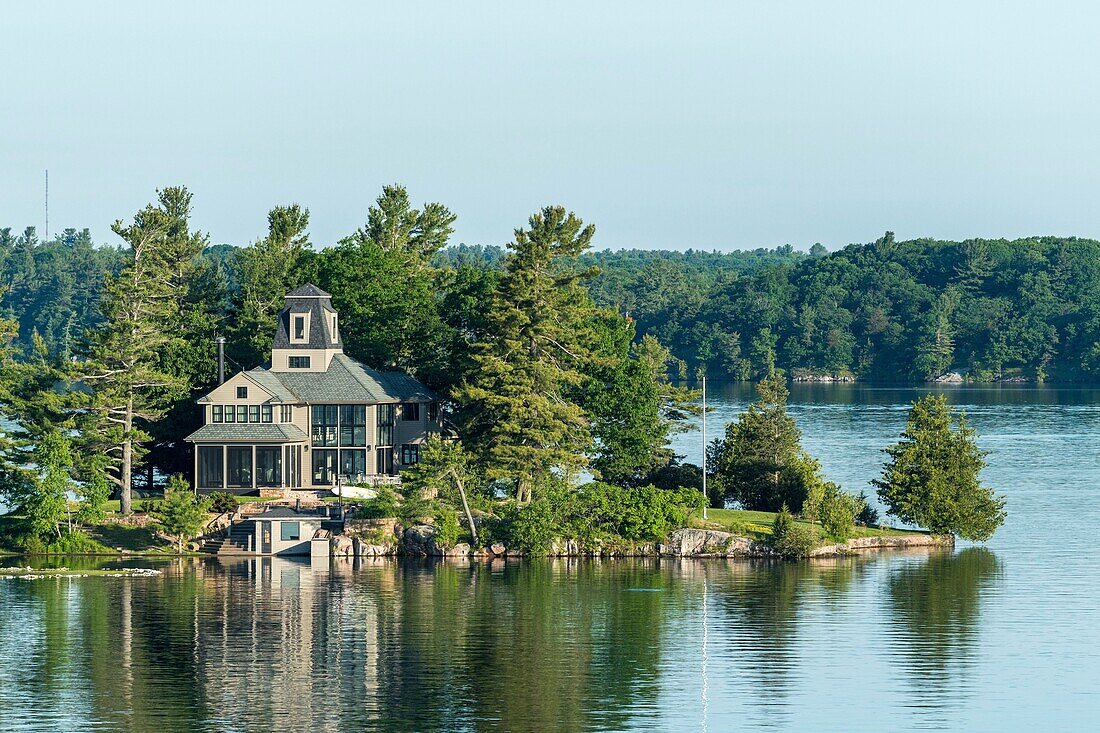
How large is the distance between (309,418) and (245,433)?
427cm

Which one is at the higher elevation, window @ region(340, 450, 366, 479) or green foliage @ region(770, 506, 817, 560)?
window @ region(340, 450, 366, 479)

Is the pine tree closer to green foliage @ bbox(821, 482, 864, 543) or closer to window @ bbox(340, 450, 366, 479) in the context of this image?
window @ bbox(340, 450, 366, 479)

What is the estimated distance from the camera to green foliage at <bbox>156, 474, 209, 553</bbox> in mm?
86500

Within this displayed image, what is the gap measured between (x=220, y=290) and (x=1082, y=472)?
2522 inches

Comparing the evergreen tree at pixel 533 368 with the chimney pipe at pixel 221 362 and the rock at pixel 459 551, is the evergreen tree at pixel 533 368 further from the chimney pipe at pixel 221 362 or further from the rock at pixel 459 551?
the chimney pipe at pixel 221 362

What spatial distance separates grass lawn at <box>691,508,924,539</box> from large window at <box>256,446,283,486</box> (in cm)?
2267

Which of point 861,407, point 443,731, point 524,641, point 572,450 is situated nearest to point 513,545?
point 572,450

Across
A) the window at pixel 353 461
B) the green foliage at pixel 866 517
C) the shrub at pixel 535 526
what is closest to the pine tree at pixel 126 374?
the window at pixel 353 461

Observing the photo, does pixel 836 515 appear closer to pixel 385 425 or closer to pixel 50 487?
pixel 385 425

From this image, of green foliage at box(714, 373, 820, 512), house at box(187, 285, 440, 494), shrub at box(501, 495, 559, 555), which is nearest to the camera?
shrub at box(501, 495, 559, 555)

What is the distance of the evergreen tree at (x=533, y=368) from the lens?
291ft

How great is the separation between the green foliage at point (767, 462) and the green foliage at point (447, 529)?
1583cm

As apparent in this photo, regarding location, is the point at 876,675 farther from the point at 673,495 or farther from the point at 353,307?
the point at 353,307

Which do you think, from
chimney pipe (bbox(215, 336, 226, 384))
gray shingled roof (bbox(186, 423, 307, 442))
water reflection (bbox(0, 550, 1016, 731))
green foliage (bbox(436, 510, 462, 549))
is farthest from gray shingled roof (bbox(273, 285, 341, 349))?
green foliage (bbox(436, 510, 462, 549))
